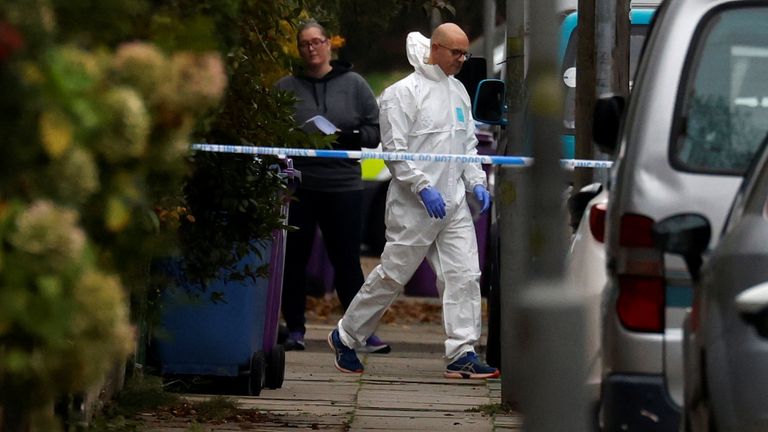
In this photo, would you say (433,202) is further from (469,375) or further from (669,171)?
(669,171)

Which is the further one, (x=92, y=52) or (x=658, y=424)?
(x=658, y=424)

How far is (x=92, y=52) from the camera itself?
3.48 m

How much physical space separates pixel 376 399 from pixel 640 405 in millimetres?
3439

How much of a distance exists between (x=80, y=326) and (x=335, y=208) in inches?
298

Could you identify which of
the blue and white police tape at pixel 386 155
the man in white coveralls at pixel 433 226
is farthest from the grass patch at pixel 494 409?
the man in white coveralls at pixel 433 226

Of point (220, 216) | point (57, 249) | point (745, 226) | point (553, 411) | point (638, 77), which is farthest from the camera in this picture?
point (220, 216)

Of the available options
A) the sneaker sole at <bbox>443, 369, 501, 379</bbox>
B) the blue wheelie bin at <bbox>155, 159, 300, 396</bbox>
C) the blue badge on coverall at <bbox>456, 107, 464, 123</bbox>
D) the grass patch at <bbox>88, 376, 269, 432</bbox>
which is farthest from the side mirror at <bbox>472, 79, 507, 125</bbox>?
the grass patch at <bbox>88, 376, 269, 432</bbox>

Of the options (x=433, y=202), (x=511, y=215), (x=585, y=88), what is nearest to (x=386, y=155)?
(x=433, y=202)

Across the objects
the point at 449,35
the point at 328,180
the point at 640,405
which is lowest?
the point at 640,405

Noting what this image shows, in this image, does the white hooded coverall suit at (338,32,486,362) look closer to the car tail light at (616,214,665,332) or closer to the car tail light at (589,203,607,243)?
the car tail light at (589,203,607,243)

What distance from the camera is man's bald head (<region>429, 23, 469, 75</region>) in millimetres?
9938

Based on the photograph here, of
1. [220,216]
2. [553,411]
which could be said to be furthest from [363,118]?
[553,411]

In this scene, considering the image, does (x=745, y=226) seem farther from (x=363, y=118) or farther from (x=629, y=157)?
(x=363, y=118)

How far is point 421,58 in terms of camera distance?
10.1m
